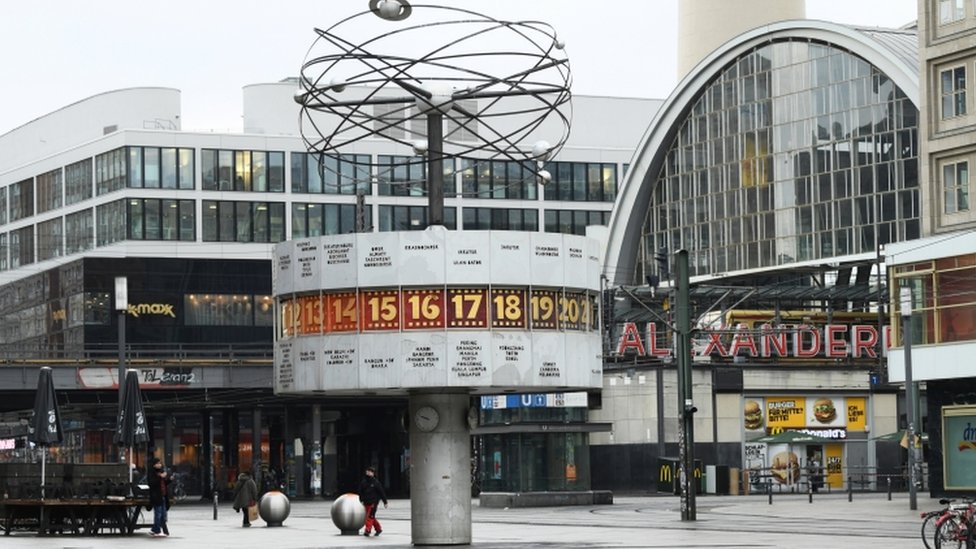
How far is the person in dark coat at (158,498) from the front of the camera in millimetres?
43188

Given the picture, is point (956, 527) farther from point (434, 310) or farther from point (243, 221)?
point (243, 221)

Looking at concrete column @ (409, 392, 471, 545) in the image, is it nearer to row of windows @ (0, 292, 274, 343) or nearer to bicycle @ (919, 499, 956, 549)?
bicycle @ (919, 499, 956, 549)

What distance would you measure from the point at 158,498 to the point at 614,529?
11036 millimetres

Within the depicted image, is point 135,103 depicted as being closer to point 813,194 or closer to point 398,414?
point 398,414

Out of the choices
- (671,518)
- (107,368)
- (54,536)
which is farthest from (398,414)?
(54,536)

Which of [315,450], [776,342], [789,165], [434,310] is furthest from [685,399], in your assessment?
[789,165]

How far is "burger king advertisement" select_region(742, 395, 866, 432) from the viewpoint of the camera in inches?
3191

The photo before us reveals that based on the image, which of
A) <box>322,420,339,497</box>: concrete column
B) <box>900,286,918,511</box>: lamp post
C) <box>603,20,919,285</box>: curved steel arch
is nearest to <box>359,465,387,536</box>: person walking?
<box>900,286,918,511</box>: lamp post

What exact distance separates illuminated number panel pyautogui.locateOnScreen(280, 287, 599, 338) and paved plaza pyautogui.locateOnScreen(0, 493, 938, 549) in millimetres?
4958

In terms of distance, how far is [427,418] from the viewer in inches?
1332

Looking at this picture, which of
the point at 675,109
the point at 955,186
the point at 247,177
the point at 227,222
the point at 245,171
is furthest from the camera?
the point at 247,177

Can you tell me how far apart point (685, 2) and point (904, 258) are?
6901 cm

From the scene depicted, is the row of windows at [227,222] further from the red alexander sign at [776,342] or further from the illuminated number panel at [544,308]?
the illuminated number panel at [544,308]

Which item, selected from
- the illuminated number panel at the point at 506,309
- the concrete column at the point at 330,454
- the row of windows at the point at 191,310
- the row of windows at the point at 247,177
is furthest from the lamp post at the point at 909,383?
the row of windows at the point at 191,310
